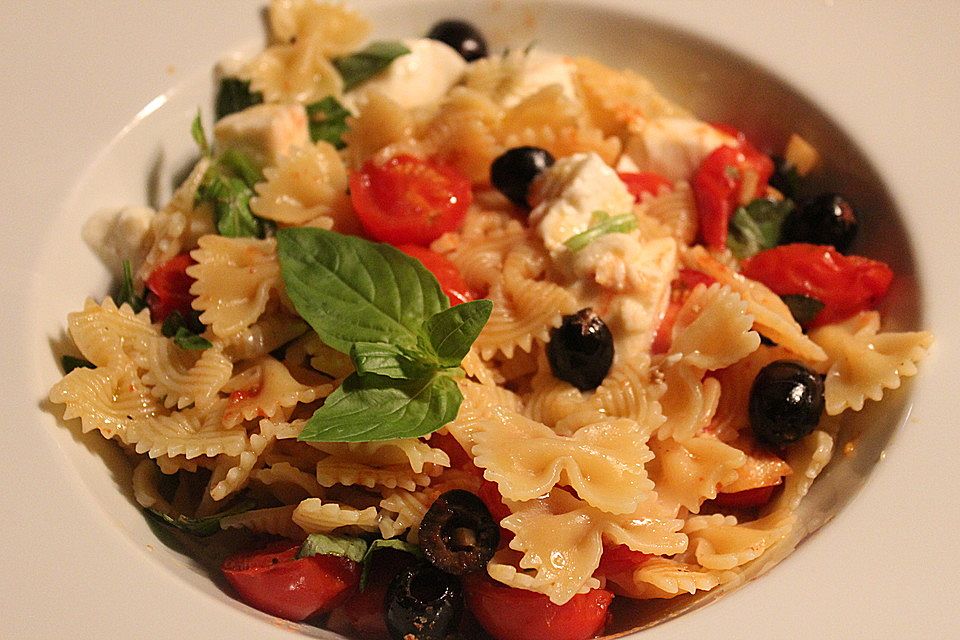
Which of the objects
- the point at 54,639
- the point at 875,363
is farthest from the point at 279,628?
the point at 875,363

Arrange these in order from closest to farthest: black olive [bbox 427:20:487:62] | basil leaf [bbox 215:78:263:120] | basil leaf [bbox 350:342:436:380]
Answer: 1. basil leaf [bbox 350:342:436:380]
2. basil leaf [bbox 215:78:263:120]
3. black olive [bbox 427:20:487:62]

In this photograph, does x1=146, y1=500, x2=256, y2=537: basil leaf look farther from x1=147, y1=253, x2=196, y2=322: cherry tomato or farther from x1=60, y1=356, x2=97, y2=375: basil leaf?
x1=147, y1=253, x2=196, y2=322: cherry tomato

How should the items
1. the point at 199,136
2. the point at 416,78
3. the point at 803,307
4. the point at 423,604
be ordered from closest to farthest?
1. the point at 423,604
2. the point at 803,307
3. the point at 199,136
4. the point at 416,78

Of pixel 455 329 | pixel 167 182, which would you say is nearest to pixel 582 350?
pixel 455 329

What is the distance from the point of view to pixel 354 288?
9.36 feet

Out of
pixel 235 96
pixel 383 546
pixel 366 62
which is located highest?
pixel 366 62

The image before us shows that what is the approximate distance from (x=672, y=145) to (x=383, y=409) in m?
1.82

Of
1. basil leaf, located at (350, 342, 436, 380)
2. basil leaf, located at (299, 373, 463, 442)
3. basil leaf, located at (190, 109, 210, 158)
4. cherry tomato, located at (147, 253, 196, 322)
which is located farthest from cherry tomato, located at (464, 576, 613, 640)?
basil leaf, located at (190, 109, 210, 158)

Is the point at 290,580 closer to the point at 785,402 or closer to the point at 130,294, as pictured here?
the point at 130,294

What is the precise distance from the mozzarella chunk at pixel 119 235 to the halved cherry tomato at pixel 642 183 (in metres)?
1.86

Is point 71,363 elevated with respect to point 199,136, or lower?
lower

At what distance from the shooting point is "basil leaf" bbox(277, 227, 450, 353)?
2.78 meters

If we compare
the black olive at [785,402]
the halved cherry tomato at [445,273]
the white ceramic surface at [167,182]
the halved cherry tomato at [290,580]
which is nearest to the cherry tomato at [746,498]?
the black olive at [785,402]

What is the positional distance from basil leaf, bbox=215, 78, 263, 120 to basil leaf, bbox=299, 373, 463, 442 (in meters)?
1.70
